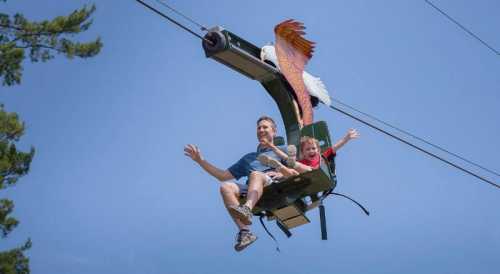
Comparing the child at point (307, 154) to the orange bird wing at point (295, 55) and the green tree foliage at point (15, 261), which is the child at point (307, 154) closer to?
the orange bird wing at point (295, 55)

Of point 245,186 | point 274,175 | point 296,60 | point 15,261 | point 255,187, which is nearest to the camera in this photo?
point 255,187

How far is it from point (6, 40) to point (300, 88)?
7629mm

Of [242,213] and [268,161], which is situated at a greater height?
[268,161]

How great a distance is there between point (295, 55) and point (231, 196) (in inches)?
83.9

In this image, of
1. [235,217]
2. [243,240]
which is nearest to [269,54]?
[235,217]

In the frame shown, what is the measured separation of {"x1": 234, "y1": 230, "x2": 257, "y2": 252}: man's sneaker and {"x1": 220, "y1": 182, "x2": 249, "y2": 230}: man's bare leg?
8 centimetres

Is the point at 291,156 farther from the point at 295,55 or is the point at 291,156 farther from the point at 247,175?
the point at 295,55

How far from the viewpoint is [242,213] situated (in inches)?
289

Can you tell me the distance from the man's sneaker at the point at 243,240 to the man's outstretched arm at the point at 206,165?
0.89m

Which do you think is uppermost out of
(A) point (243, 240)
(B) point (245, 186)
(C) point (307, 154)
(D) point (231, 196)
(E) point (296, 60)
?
(E) point (296, 60)

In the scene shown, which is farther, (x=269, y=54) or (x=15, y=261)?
(x=15, y=261)

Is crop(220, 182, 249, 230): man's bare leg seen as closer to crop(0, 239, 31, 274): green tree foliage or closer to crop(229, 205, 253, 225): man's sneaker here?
crop(229, 205, 253, 225): man's sneaker

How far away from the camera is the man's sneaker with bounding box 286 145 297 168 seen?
25.7ft

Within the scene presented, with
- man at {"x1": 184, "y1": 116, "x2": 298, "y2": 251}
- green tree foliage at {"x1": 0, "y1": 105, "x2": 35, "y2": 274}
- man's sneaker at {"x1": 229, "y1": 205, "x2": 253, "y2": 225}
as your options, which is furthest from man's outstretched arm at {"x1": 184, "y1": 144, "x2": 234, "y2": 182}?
green tree foliage at {"x1": 0, "y1": 105, "x2": 35, "y2": 274}
